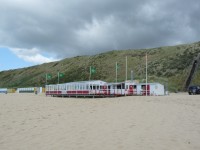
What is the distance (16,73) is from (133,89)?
123979 mm

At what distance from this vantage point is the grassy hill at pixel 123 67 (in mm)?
76562

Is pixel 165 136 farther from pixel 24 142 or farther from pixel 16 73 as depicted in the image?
pixel 16 73

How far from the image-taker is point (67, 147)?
7.66 m

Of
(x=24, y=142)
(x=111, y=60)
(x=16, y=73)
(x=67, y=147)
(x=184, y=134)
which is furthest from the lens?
Answer: (x=16, y=73)

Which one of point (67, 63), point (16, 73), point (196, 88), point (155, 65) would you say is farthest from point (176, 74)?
point (16, 73)

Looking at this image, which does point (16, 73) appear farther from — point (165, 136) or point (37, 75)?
point (165, 136)

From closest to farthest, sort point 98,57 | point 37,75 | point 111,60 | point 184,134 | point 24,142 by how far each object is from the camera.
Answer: point 24,142, point 184,134, point 111,60, point 98,57, point 37,75

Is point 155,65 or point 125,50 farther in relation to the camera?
point 125,50

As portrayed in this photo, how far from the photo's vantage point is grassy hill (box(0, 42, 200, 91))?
7656 centimetres

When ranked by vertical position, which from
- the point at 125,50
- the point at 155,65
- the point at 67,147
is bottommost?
the point at 67,147

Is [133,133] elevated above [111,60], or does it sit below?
below

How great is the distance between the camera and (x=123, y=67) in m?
103

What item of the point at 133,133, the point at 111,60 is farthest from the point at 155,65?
the point at 133,133

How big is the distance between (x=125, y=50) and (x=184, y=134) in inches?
4646
